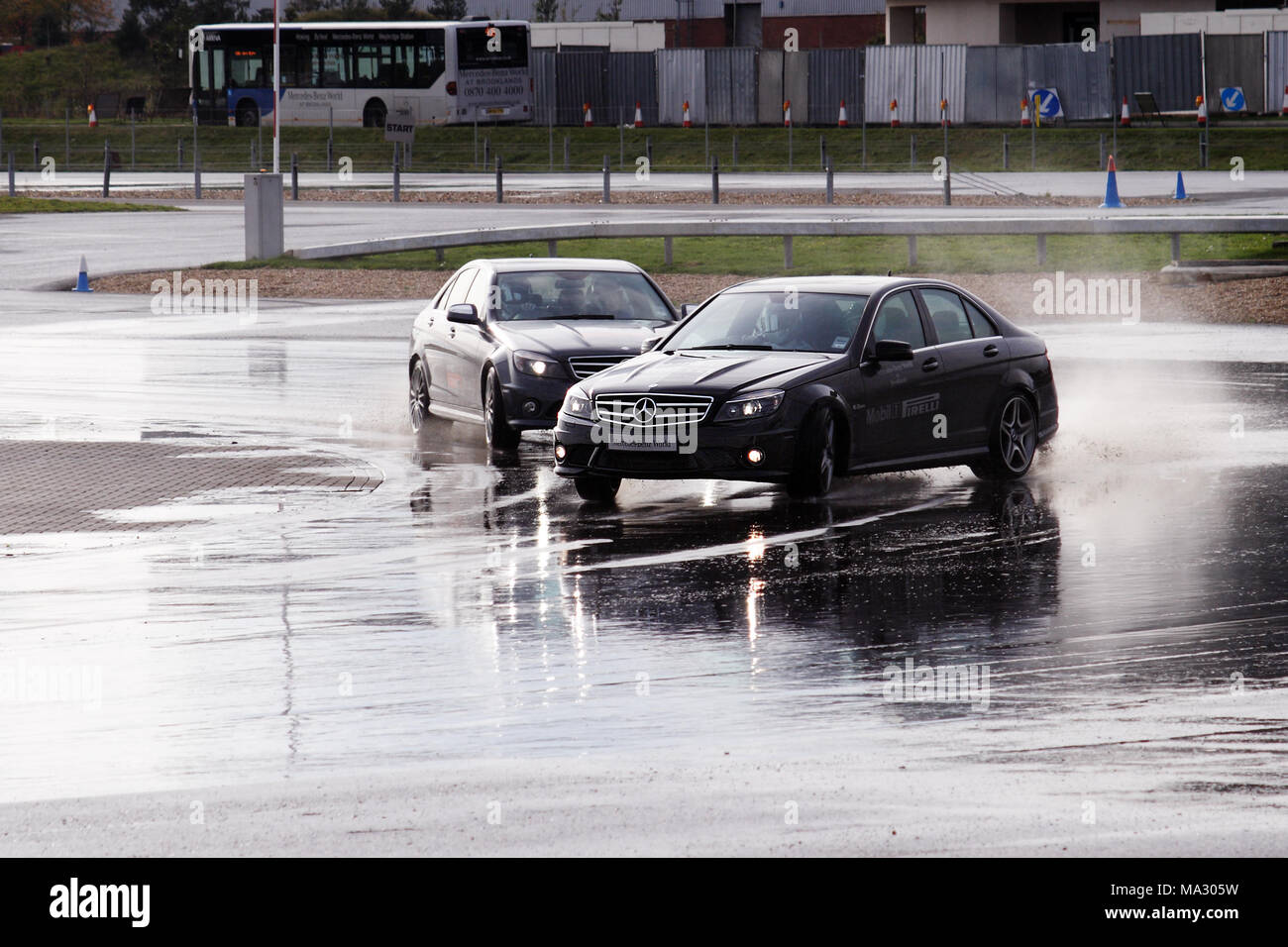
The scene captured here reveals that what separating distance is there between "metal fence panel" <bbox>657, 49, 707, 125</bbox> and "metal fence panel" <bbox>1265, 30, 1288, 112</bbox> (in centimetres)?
1706

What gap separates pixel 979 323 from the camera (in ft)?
48.5

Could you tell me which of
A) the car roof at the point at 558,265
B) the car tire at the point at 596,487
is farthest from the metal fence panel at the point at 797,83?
the car tire at the point at 596,487

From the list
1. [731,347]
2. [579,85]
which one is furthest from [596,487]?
[579,85]

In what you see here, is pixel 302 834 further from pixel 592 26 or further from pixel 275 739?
pixel 592 26

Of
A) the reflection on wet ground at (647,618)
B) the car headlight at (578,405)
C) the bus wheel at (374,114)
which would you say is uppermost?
the bus wheel at (374,114)

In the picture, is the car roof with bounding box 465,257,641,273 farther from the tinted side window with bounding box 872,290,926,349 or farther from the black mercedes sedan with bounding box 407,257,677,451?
the tinted side window with bounding box 872,290,926,349

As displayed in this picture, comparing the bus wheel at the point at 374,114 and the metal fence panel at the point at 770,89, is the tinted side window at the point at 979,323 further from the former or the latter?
the bus wheel at the point at 374,114

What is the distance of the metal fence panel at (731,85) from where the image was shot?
64.2 m

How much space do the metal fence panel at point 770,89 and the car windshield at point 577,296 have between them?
4775cm

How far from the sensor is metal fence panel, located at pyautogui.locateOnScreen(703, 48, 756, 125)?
211 ft

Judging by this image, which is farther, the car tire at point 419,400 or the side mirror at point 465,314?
the car tire at point 419,400

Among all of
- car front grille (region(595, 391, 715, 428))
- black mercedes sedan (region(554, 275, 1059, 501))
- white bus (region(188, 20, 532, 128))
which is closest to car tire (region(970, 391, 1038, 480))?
black mercedes sedan (region(554, 275, 1059, 501))

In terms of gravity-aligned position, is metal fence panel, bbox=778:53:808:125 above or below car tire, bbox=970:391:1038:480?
above
